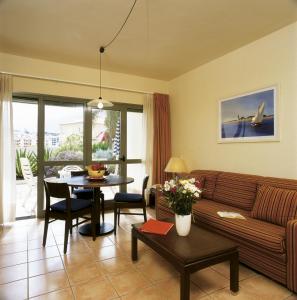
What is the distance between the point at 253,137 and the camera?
3049 mm

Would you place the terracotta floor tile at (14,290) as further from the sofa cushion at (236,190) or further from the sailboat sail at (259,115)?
the sailboat sail at (259,115)

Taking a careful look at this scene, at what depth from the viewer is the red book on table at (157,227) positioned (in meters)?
2.11

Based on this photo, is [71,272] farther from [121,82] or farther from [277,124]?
[121,82]

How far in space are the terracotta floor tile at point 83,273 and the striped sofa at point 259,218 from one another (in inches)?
50.9

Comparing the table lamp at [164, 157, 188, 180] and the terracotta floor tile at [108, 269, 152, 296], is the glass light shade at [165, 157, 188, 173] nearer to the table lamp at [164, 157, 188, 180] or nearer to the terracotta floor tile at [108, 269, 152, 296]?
the table lamp at [164, 157, 188, 180]

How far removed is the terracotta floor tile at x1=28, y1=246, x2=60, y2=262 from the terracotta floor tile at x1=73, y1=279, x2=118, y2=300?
75 centimetres

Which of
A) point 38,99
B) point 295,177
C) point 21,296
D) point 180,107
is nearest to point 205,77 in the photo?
point 180,107

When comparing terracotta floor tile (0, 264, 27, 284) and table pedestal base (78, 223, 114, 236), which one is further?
table pedestal base (78, 223, 114, 236)

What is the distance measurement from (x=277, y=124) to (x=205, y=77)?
1606 mm

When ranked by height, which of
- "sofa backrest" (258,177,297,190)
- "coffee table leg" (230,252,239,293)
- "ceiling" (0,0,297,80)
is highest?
"ceiling" (0,0,297,80)

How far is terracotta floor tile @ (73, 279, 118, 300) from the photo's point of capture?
5.91 feet

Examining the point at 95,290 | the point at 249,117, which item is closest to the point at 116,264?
the point at 95,290

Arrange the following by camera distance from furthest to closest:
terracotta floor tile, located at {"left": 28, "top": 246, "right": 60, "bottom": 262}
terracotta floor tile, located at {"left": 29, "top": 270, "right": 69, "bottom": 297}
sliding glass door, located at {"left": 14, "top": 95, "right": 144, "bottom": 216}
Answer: sliding glass door, located at {"left": 14, "top": 95, "right": 144, "bottom": 216} < terracotta floor tile, located at {"left": 28, "top": 246, "right": 60, "bottom": 262} < terracotta floor tile, located at {"left": 29, "top": 270, "right": 69, "bottom": 297}

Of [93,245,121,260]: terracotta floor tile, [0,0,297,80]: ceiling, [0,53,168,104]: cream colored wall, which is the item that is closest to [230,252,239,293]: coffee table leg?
[93,245,121,260]: terracotta floor tile
